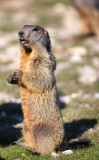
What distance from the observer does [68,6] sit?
1070 inches

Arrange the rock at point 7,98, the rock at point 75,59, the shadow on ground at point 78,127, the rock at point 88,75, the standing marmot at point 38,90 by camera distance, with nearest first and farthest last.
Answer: the standing marmot at point 38,90 → the shadow on ground at point 78,127 → the rock at point 7,98 → the rock at point 88,75 → the rock at point 75,59

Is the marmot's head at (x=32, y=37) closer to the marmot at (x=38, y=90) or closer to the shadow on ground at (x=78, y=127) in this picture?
the marmot at (x=38, y=90)

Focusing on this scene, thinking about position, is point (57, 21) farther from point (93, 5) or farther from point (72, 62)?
point (72, 62)

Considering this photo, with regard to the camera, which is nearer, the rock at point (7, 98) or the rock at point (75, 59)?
the rock at point (7, 98)

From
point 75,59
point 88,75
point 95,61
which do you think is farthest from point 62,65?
point 88,75

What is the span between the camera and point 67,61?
13.6 metres

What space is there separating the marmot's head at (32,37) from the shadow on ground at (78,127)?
2230mm

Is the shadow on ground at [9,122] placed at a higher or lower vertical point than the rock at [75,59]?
lower

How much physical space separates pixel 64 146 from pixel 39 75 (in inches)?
60.3

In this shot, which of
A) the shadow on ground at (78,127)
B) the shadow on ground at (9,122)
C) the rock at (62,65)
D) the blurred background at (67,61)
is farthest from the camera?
the rock at (62,65)

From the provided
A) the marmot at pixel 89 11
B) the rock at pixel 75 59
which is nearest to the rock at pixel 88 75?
the rock at pixel 75 59

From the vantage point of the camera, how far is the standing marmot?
20.1ft

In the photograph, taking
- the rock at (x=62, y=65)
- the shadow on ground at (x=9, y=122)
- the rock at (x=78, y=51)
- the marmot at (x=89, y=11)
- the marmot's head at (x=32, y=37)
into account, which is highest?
the marmot at (x=89, y=11)

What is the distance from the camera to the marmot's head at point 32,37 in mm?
6129
